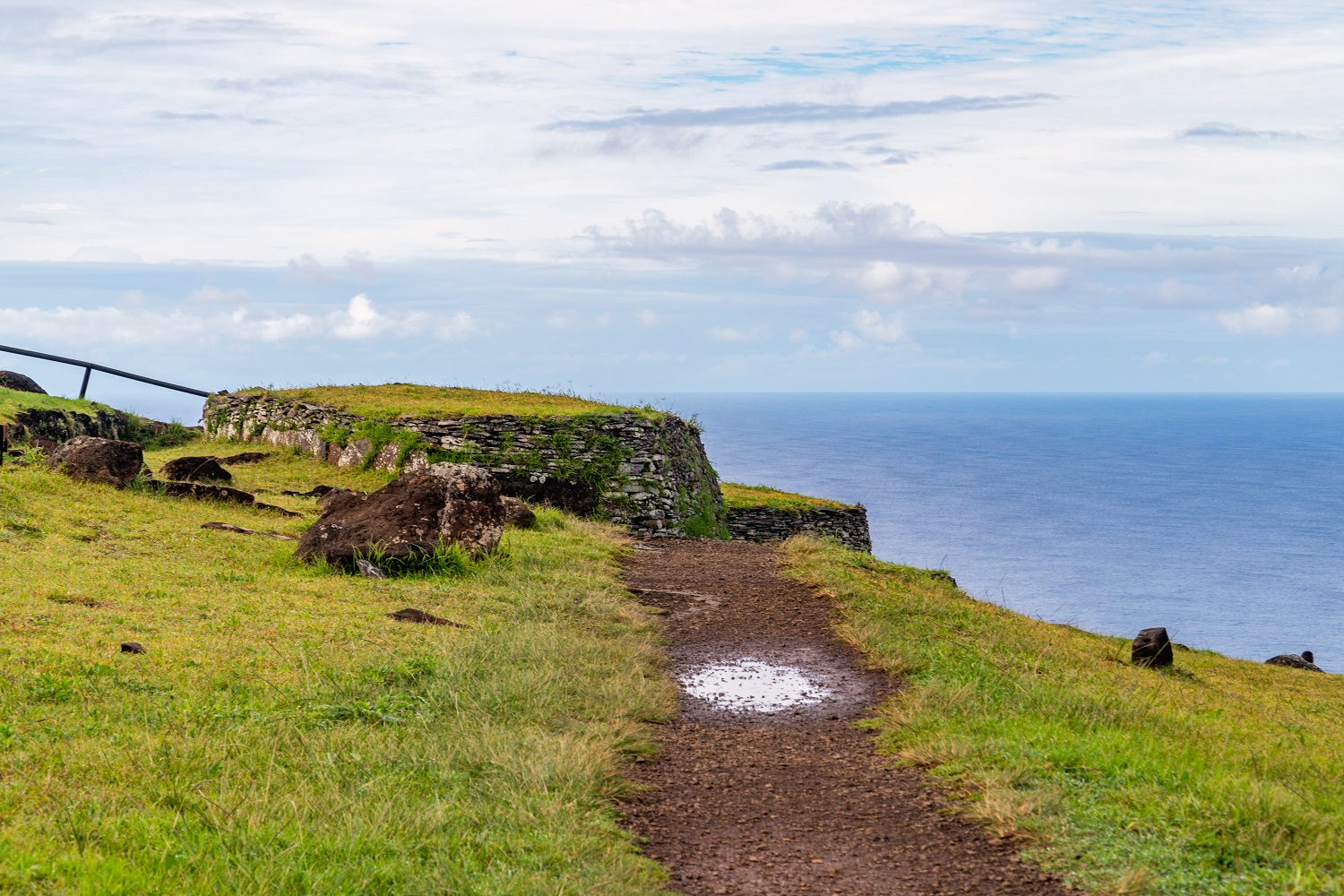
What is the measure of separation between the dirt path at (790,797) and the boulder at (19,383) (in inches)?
973

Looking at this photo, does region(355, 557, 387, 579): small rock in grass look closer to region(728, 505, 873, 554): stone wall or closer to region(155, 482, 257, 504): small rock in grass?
region(155, 482, 257, 504): small rock in grass

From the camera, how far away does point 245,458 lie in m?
26.2

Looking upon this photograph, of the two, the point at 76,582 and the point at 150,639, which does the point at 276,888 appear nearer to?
the point at 150,639

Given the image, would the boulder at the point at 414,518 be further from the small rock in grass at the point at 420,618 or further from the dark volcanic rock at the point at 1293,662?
the dark volcanic rock at the point at 1293,662

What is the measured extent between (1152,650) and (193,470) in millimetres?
17463

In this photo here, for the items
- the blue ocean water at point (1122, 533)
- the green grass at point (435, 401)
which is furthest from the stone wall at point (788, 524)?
the green grass at point (435, 401)

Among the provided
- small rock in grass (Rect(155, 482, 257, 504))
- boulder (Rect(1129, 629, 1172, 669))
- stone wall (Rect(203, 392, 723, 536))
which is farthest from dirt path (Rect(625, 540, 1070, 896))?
stone wall (Rect(203, 392, 723, 536))

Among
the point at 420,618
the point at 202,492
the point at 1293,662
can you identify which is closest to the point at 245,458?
the point at 202,492

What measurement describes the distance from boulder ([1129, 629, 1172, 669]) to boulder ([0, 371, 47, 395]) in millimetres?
27422

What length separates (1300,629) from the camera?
71.1 meters

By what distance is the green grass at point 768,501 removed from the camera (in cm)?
3250

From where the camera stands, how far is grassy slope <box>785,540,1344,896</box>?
5910 millimetres

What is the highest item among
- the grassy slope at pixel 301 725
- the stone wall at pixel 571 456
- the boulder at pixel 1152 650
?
the stone wall at pixel 571 456

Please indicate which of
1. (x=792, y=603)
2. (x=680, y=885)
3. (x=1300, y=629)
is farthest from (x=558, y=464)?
(x=1300, y=629)
